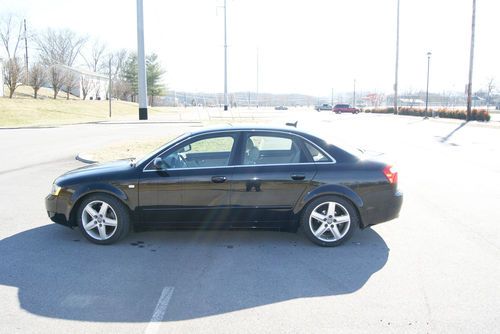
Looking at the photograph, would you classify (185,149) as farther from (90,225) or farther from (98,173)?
(90,225)

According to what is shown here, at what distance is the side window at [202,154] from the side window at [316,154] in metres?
0.97

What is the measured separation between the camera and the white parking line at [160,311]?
11.3 ft

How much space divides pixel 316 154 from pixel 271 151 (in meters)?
0.58

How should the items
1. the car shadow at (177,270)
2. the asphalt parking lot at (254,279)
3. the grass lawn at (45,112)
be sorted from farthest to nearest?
the grass lawn at (45,112) → the car shadow at (177,270) → the asphalt parking lot at (254,279)

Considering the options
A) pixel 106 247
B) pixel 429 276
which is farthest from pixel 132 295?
pixel 429 276

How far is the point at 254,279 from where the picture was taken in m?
4.43

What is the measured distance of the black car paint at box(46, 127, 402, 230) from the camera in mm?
5328

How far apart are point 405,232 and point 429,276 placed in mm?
1578

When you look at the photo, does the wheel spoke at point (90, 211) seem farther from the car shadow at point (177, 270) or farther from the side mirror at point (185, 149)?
the side mirror at point (185, 149)

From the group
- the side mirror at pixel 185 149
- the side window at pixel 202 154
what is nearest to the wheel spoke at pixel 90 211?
the side window at pixel 202 154

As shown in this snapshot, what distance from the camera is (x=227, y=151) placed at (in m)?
5.72

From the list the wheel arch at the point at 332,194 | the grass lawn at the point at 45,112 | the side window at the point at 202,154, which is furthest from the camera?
the grass lawn at the point at 45,112

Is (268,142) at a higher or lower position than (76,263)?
higher

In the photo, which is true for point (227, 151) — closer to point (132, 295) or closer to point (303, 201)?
point (303, 201)
